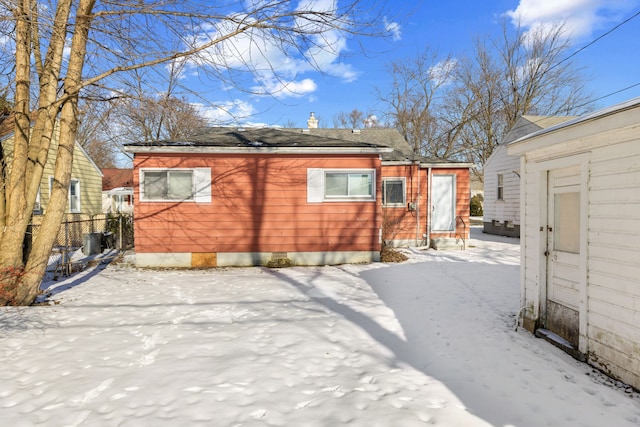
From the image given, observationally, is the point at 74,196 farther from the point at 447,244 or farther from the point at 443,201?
the point at 447,244

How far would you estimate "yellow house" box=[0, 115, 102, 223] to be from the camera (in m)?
12.3

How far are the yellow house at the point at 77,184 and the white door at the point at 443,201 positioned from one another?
13.8 m

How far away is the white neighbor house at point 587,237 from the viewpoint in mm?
3043

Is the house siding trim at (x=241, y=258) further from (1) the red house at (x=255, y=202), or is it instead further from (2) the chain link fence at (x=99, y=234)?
(2) the chain link fence at (x=99, y=234)

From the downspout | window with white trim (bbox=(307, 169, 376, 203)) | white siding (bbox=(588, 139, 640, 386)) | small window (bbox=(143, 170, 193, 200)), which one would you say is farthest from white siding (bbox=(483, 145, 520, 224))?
small window (bbox=(143, 170, 193, 200))

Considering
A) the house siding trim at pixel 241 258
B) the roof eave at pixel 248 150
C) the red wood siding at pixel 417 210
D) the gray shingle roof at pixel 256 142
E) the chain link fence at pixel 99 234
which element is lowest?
the house siding trim at pixel 241 258

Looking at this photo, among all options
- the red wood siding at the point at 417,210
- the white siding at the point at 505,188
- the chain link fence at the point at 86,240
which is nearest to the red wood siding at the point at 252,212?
the chain link fence at the point at 86,240

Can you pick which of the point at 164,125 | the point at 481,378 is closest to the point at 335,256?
the point at 481,378

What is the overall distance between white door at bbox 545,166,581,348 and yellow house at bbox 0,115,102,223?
1449cm

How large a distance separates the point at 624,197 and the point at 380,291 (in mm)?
4076

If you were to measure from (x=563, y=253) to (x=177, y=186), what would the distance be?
8333mm

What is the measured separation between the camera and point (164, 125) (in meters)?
23.6

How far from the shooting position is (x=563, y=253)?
4.00m

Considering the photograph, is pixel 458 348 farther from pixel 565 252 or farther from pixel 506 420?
pixel 565 252
